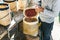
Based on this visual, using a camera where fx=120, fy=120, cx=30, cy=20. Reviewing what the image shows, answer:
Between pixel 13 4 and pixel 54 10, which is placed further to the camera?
pixel 13 4

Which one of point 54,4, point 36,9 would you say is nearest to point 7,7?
point 36,9

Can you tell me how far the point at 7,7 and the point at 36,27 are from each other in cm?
27

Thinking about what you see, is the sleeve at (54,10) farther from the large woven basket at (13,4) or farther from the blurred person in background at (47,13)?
the large woven basket at (13,4)

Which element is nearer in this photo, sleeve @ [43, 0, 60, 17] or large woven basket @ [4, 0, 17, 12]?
sleeve @ [43, 0, 60, 17]

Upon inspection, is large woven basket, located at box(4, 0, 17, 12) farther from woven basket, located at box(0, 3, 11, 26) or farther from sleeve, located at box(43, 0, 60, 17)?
sleeve, located at box(43, 0, 60, 17)

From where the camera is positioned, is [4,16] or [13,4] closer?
[4,16]

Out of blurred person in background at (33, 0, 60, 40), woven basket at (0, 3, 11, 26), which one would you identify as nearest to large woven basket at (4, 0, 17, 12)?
woven basket at (0, 3, 11, 26)

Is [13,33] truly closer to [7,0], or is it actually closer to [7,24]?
[7,24]

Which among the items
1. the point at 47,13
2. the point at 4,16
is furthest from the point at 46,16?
the point at 4,16

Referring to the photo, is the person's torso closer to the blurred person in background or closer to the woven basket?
the blurred person in background

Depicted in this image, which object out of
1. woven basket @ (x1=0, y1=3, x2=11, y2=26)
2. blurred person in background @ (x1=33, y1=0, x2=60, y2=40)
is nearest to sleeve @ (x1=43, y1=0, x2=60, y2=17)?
blurred person in background @ (x1=33, y1=0, x2=60, y2=40)

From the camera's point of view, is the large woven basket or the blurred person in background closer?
the blurred person in background

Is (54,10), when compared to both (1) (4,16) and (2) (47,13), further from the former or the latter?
(1) (4,16)

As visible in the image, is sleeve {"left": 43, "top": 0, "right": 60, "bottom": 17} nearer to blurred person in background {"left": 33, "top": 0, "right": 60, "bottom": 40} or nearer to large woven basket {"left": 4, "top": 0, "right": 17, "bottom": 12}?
blurred person in background {"left": 33, "top": 0, "right": 60, "bottom": 40}
